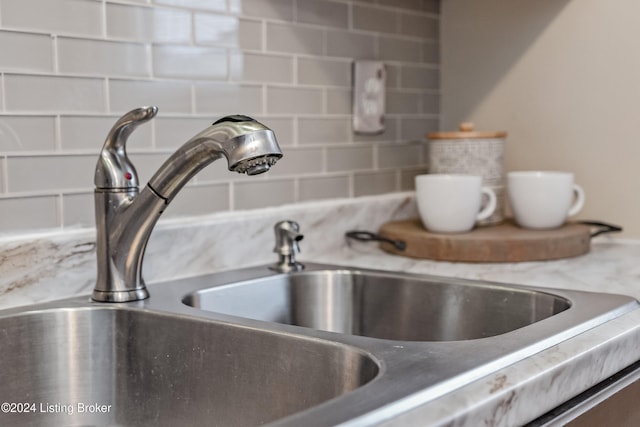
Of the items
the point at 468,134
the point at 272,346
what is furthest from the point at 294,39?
the point at 272,346

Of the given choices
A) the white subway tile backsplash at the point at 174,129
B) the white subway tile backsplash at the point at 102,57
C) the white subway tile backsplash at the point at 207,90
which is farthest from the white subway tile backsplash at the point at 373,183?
the white subway tile backsplash at the point at 102,57

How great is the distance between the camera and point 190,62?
1.28 meters

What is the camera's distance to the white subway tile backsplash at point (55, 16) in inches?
40.9

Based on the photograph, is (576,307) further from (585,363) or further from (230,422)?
(230,422)

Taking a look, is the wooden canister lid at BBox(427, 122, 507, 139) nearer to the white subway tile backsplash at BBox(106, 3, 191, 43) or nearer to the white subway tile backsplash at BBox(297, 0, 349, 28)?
the white subway tile backsplash at BBox(297, 0, 349, 28)

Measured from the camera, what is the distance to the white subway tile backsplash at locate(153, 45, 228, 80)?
1232 mm

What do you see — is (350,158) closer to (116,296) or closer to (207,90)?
(207,90)

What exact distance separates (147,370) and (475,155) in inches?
33.5

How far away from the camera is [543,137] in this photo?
171 cm

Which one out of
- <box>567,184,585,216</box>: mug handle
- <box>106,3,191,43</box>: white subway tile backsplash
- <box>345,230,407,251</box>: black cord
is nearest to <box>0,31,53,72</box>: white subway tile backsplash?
<box>106,3,191,43</box>: white subway tile backsplash

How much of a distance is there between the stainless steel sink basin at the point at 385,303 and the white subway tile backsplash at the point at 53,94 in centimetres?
31

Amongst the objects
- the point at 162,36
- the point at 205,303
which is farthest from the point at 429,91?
the point at 205,303

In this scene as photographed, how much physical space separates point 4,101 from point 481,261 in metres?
0.83

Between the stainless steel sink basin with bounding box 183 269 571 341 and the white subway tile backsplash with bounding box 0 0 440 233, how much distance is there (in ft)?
0.59
